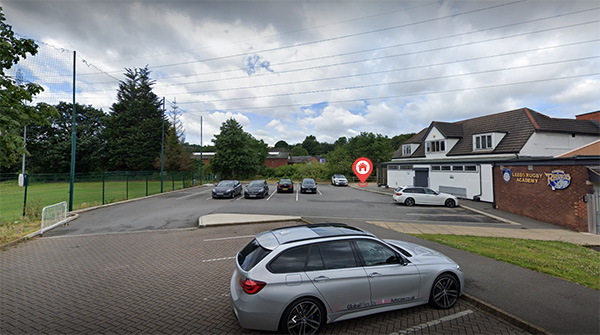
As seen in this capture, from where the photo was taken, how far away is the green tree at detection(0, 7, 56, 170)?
548 centimetres

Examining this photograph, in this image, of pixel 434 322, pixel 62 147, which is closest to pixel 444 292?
pixel 434 322

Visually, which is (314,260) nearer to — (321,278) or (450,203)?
(321,278)

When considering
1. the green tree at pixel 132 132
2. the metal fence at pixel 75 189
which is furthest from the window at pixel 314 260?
the green tree at pixel 132 132

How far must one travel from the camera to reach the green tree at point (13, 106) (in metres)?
5.48

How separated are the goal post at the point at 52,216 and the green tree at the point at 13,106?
248 inches

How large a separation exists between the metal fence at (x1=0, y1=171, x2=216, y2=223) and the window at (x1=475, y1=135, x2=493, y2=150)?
3245 centimetres

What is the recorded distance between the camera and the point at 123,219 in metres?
13.4

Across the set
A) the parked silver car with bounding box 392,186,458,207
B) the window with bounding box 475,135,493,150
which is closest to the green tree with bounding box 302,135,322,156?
the window with bounding box 475,135,493,150

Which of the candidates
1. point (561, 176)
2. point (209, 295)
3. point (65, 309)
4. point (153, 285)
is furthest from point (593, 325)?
point (561, 176)

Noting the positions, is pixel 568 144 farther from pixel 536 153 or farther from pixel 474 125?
pixel 474 125

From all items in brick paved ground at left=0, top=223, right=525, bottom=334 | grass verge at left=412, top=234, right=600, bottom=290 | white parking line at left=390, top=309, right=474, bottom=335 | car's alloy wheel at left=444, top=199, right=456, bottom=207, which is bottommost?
brick paved ground at left=0, top=223, right=525, bottom=334

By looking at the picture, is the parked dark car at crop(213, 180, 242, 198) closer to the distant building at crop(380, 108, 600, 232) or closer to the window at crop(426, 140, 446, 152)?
the distant building at crop(380, 108, 600, 232)

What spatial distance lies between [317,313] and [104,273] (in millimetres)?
5563

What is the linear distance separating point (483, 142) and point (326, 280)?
3005 cm
